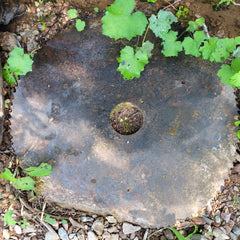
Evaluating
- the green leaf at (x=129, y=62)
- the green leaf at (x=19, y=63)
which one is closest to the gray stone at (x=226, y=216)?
the green leaf at (x=129, y=62)

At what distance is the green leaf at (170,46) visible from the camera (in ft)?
5.09

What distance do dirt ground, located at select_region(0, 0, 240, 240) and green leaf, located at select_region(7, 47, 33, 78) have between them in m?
0.25

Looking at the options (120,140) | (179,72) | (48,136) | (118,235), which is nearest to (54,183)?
(48,136)

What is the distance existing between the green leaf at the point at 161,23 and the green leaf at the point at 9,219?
175 cm

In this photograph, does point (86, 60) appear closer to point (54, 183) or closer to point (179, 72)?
point (179, 72)

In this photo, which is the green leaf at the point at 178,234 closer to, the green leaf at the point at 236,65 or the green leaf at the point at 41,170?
the green leaf at the point at 41,170

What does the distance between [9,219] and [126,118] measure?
1215 millimetres

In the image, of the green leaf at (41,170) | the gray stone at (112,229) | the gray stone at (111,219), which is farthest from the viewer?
the gray stone at (112,229)

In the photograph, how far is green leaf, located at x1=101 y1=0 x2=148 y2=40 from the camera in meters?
1.47

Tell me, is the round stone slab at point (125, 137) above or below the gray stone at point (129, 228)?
above

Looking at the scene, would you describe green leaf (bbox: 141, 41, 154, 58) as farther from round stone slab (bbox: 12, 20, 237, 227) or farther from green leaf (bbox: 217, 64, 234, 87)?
green leaf (bbox: 217, 64, 234, 87)

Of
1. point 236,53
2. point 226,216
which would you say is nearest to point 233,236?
point 226,216

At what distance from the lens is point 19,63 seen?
1648mm

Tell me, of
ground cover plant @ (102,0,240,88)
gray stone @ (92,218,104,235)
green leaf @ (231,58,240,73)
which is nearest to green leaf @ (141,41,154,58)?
ground cover plant @ (102,0,240,88)
